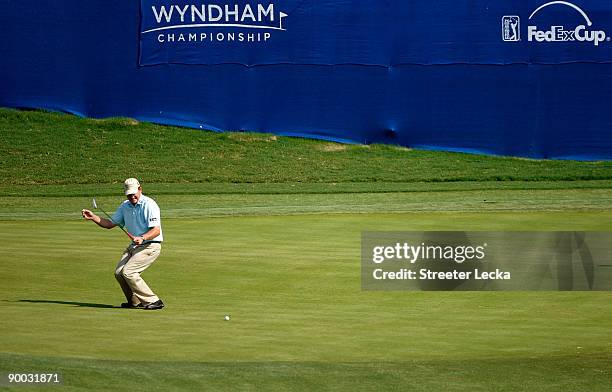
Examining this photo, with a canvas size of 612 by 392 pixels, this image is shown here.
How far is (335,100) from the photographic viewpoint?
102 feet

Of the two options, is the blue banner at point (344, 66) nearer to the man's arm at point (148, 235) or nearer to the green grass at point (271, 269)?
the green grass at point (271, 269)

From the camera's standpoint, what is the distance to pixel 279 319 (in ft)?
41.7

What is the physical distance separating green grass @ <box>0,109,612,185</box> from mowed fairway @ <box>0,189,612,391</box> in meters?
8.45

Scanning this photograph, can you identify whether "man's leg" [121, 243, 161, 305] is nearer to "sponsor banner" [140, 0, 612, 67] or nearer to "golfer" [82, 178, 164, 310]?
"golfer" [82, 178, 164, 310]

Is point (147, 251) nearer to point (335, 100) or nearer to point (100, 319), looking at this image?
point (100, 319)

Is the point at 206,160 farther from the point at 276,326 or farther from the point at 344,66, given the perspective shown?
the point at 276,326

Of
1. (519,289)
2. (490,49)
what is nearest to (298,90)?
(490,49)

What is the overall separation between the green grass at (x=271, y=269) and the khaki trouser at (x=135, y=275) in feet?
1.04

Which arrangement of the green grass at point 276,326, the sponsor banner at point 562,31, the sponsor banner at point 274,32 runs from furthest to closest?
the sponsor banner at point 274,32 → the sponsor banner at point 562,31 → the green grass at point 276,326

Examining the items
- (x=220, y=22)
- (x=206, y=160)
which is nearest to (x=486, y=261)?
(x=206, y=160)

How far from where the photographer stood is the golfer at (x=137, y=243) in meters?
13.6

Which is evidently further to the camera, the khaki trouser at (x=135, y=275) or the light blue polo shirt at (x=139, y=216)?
the light blue polo shirt at (x=139, y=216)

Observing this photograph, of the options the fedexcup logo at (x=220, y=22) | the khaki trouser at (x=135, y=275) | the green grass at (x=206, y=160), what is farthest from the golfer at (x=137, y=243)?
the fedexcup logo at (x=220, y=22)

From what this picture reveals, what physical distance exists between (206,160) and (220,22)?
3928mm
